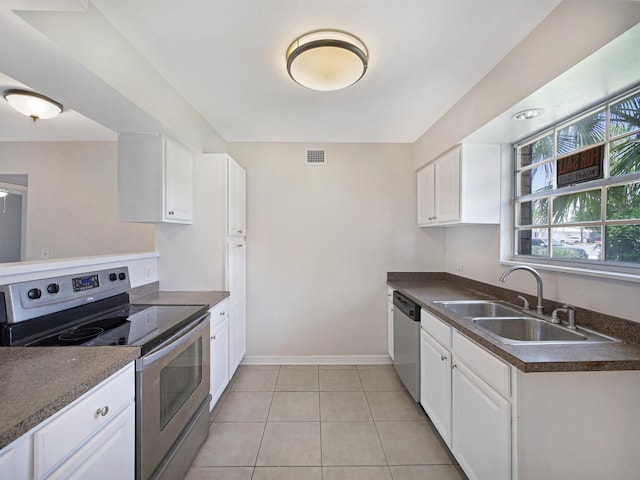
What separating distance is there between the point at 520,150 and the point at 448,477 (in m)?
2.40

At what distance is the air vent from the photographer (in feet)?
10.2

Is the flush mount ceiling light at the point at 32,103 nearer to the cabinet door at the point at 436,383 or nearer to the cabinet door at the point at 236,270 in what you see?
the cabinet door at the point at 236,270

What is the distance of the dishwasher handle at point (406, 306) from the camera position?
218 cm

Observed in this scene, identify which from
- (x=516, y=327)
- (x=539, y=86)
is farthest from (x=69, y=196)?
(x=516, y=327)

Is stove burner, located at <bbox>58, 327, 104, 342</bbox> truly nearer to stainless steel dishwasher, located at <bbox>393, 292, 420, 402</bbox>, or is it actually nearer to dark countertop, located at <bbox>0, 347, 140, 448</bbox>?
dark countertop, located at <bbox>0, 347, 140, 448</bbox>

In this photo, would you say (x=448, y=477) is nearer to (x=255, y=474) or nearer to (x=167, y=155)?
(x=255, y=474)

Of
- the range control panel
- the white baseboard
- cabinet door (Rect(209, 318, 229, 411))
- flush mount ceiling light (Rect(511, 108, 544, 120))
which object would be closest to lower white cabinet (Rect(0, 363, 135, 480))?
the range control panel

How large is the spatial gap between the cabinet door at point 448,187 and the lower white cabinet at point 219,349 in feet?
6.95

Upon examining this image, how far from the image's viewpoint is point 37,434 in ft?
2.43

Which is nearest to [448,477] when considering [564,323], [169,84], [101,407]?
[564,323]

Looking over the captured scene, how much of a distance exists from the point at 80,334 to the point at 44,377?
511mm

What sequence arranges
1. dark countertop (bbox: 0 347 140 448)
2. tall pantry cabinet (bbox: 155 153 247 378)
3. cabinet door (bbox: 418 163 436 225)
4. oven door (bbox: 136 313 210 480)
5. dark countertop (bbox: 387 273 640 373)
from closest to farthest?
dark countertop (bbox: 0 347 140 448) < dark countertop (bbox: 387 273 640 373) < oven door (bbox: 136 313 210 480) < tall pantry cabinet (bbox: 155 153 247 378) < cabinet door (bbox: 418 163 436 225)

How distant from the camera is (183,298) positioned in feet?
7.09

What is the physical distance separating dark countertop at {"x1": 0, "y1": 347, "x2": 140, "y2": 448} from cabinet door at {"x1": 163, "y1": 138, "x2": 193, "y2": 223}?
3.77 ft
